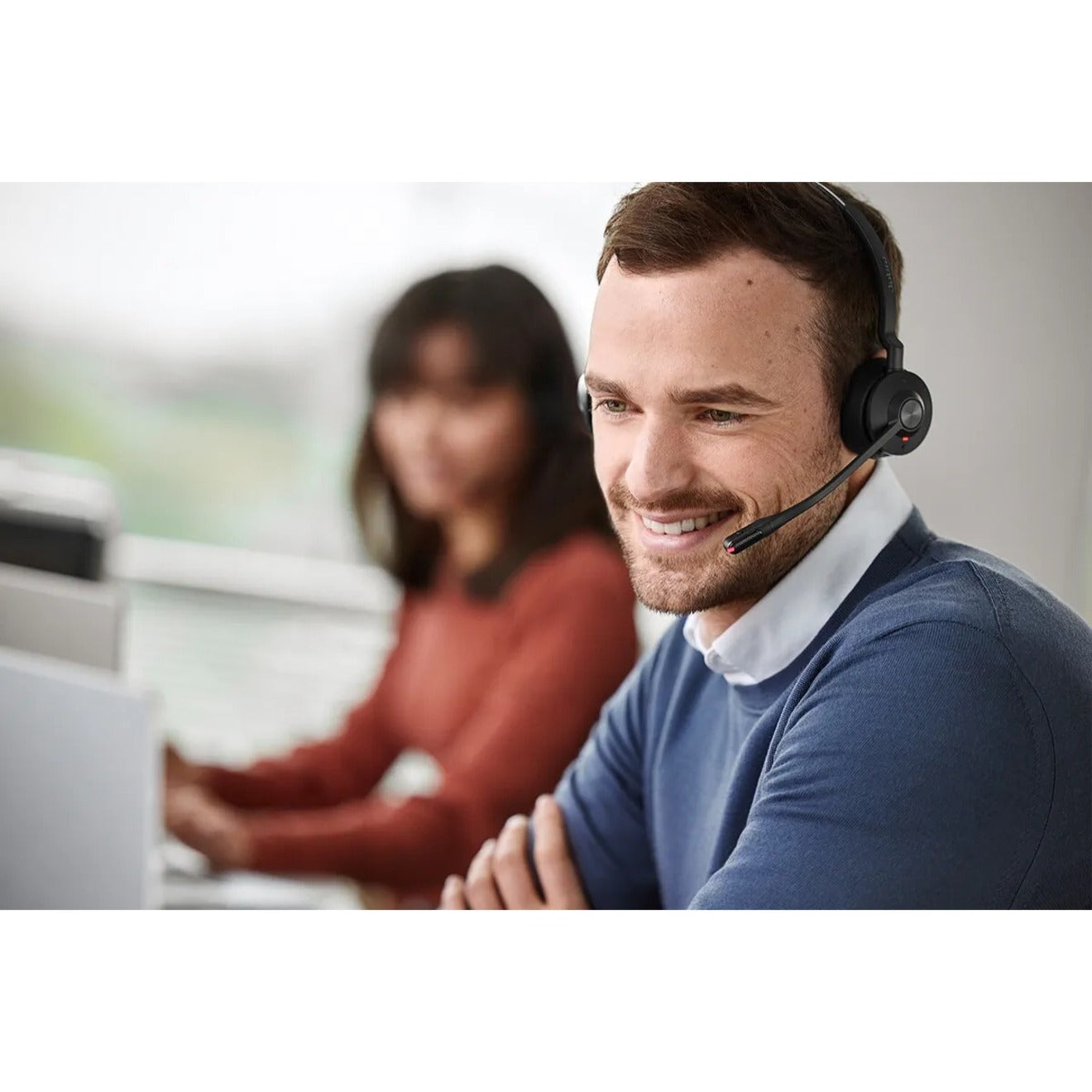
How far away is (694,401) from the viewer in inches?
48.6

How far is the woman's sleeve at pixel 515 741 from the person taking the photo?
5.78 ft

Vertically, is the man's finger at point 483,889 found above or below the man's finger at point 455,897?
→ above

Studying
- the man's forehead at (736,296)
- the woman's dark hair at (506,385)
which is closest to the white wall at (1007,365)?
the man's forehead at (736,296)

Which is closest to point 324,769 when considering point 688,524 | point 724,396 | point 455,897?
point 455,897

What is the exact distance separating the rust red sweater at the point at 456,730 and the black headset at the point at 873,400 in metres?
0.56

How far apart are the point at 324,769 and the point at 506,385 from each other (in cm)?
65

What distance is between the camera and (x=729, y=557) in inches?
49.7

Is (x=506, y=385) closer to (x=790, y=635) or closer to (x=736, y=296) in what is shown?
(x=736, y=296)

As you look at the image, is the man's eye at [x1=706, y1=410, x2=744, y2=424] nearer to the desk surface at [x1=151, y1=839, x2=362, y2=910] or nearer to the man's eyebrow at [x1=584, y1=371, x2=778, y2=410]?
the man's eyebrow at [x1=584, y1=371, x2=778, y2=410]

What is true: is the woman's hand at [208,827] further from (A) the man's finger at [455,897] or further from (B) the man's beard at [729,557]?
(B) the man's beard at [729,557]

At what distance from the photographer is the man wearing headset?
40.7 inches

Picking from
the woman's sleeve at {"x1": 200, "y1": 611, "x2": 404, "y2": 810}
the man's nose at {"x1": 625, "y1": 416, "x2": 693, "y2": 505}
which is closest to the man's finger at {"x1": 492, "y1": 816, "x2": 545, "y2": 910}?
the man's nose at {"x1": 625, "y1": 416, "x2": 693, "y2": 505}

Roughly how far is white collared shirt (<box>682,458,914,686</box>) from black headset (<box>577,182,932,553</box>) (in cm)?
3

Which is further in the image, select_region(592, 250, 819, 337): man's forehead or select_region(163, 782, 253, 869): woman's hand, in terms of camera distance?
select_region(163, 782, 253, 869): woman's hand
